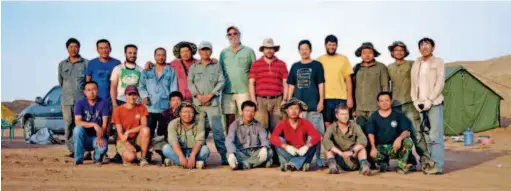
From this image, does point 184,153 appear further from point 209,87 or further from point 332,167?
point 332,167

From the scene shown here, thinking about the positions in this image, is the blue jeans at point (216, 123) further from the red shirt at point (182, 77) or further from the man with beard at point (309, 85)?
the man with beard at point (309, 85)

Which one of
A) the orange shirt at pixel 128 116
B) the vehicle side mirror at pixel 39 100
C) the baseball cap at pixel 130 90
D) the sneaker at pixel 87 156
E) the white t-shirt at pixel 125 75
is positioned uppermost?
the white t-shirt at pixel 125 75

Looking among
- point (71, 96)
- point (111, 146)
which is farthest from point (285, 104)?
point (111, 146)

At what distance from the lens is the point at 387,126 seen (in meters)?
7.53

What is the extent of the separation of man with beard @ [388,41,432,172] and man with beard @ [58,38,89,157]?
15.0 ft

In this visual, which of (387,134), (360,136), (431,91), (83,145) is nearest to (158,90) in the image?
(83,145)

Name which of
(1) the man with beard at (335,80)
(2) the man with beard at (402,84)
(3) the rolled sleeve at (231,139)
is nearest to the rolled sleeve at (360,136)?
(1) the man with beard at (335,80)

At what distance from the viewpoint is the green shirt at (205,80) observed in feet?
27.0

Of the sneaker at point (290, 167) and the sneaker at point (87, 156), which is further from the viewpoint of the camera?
the sneaker at point (87, 156)

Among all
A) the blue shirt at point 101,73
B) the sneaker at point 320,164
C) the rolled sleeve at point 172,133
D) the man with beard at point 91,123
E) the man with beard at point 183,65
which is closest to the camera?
the rolled sleeve at point 172,133

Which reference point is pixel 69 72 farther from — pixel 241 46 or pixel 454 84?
pixel 454 84

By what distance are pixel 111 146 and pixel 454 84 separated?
33.1ft

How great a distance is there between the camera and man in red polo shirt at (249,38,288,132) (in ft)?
26.5

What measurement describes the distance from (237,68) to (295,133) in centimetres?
133
